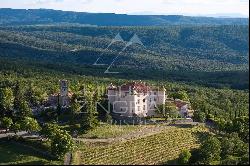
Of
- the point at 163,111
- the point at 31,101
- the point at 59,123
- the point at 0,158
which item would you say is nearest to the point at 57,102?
the point at 31,101

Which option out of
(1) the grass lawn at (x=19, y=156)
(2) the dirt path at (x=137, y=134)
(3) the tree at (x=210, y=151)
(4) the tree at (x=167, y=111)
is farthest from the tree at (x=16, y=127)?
(3) the tree at (x=210, y=151)

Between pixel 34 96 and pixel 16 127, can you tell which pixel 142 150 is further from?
pixel 34 96

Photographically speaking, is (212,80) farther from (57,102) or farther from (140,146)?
(140,146)

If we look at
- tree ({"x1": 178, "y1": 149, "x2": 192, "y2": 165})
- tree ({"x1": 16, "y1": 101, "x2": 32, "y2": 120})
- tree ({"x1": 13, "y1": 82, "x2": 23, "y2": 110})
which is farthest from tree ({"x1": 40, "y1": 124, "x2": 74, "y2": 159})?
tree ({"x1": 13, "y1": 82, "x2": 23, "y2": 110})

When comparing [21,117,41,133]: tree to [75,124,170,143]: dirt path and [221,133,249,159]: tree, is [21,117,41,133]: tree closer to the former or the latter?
[75,124,170,143]: dirt path

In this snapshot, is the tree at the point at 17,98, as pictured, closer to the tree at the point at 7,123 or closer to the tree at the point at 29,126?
the tree at the point at 7,123
